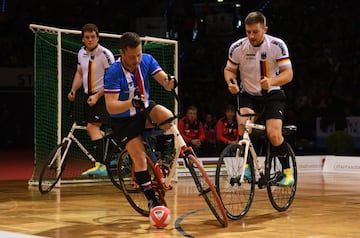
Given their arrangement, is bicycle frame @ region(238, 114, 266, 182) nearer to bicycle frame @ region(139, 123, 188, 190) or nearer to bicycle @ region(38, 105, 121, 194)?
bicycle frame @ region(139, 123, 188, 190)

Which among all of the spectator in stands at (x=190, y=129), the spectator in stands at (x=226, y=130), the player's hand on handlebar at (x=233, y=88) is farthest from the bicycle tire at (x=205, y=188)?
the spectator in stands at (x=226, y=130)

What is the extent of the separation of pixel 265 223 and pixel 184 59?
1640cm

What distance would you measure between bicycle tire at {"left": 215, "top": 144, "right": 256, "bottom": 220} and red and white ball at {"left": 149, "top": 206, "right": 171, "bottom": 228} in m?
0.55

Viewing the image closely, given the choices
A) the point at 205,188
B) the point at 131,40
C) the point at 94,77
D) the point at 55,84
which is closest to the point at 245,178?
the point at 205,188

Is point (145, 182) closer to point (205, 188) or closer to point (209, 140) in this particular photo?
point (205, 188)

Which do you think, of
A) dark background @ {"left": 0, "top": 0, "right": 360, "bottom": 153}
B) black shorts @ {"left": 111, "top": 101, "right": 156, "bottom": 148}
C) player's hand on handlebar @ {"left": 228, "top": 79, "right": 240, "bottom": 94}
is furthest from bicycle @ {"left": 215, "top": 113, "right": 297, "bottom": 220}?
dark background @ {"left": 0, "top": 0, "right": 360, "bottom": 153}

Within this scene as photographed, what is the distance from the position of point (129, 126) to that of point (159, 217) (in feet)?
2.79

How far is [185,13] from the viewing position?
78.5ft

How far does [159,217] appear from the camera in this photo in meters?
6.75

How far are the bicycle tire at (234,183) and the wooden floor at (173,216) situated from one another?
137mm

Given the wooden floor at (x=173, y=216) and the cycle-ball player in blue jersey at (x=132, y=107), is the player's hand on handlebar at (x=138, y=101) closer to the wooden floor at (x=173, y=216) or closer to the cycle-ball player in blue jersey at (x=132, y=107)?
the cycle-ball player in blue jersey at (x=132, y=107)

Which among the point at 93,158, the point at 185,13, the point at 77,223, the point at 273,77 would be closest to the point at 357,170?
the point at 93,158

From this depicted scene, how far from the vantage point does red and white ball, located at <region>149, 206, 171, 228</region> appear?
675 cm

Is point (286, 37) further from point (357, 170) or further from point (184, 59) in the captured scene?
point (357, 170)
